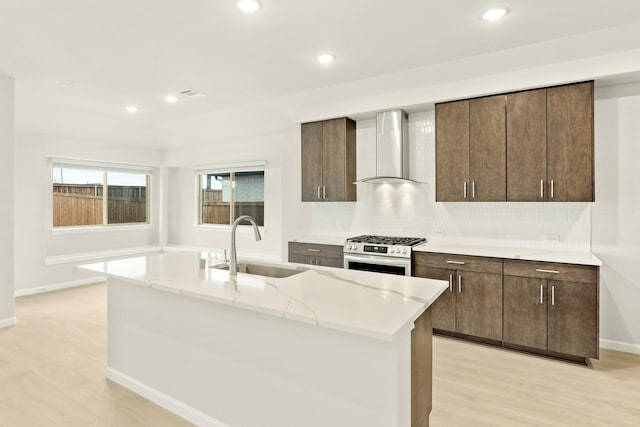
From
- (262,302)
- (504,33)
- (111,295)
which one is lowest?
(111,295)

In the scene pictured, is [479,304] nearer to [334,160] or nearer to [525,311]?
[525,311]

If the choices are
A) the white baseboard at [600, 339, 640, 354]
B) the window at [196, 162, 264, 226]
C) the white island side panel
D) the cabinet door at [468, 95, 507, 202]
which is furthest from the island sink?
the window at [196, 162, 264, 226]

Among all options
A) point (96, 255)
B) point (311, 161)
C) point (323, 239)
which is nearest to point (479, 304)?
point (323, 239)

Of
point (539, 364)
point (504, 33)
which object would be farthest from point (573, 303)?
point (504, 33)

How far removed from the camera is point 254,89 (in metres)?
4.31

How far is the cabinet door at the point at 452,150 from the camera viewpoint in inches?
145

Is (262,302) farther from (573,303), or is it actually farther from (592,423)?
(573,303)

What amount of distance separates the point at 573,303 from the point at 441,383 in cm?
130

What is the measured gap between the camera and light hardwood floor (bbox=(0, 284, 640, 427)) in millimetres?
2297

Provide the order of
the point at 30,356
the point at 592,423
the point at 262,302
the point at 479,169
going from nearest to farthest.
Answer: the point at 262,302 < the point at 592,423 < the point at 30,356 < the point at 479,169

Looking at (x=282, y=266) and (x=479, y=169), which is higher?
(x=479, y=169)

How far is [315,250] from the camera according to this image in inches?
173

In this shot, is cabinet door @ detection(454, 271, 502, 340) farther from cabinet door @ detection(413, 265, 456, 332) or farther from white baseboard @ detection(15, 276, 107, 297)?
white baseboard @ detection(15, 276, 107, 297)

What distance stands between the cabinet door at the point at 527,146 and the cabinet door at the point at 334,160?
179 centimetres
